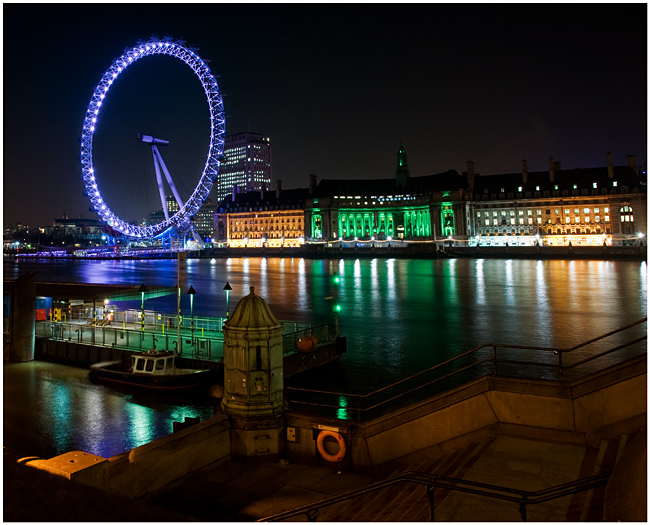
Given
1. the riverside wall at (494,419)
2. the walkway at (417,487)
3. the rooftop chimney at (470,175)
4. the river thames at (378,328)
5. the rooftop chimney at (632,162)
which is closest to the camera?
the walkway at (417,487)

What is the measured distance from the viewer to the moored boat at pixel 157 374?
20.7 meters

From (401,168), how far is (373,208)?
18139 millimetres

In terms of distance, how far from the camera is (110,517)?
86.4 inches

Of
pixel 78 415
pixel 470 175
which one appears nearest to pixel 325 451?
pixel 78 415

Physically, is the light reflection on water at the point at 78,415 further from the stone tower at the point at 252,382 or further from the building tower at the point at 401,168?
the building tower at the point at 401,168

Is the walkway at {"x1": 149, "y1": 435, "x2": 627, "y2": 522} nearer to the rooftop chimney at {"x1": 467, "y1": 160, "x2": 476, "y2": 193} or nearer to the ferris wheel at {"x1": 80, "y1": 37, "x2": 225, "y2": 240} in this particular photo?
the ferris wheel at {"x1": 80, "y1": 37, "x2": 225, "y2": 240}

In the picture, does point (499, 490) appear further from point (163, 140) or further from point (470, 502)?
point (163, 140)

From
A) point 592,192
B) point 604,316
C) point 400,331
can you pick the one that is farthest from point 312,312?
point 592,192

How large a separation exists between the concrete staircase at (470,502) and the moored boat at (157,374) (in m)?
12.8

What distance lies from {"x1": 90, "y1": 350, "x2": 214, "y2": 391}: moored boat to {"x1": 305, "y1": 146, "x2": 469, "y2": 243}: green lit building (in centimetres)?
15966

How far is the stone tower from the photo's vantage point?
11.4 meters

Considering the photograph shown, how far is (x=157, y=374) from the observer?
21.1m

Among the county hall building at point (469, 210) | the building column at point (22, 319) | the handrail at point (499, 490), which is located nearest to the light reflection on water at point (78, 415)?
the building column at point (22, 319)

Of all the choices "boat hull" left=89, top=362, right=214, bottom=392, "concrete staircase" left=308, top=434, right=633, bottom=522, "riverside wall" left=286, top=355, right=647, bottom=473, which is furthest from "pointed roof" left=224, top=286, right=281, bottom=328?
"boat hull" left=89, top=362, right=214, bottom=392
